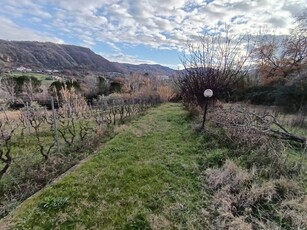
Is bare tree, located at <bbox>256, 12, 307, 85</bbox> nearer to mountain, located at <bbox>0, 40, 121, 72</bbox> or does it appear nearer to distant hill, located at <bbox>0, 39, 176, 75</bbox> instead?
distant hill, located at <bbox>0, 39, 176, 75</bbox>

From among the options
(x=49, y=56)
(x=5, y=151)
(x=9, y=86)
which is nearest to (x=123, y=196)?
(x=5, y=151)

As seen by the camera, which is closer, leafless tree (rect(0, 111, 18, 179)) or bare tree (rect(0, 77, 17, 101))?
leafless tree (rect(0, 111, 18, 179))

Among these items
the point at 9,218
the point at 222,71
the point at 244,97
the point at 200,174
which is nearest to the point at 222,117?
the point at 200,174

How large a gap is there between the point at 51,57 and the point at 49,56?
0.64 m

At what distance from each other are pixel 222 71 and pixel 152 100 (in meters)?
10.5

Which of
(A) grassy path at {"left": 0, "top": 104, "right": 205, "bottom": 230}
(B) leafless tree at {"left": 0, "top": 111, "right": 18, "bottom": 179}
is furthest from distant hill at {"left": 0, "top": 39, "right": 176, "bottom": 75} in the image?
(A) grassy path at {"left": 0, "top": 104, "right": 205, "bottom": 230}

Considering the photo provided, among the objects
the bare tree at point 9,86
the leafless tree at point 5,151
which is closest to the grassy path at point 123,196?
the leafless tree at point 5,151

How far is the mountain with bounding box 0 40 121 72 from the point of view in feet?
201

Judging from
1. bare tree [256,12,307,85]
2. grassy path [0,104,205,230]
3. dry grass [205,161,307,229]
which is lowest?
grassy path [0,104,205,230]

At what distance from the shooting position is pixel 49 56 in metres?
72.7

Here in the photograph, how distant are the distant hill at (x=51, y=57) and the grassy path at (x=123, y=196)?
150ft

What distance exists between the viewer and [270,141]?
17.7 ft

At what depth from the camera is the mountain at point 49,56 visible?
61256 millimetres

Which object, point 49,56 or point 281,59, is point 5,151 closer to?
point 281,59
